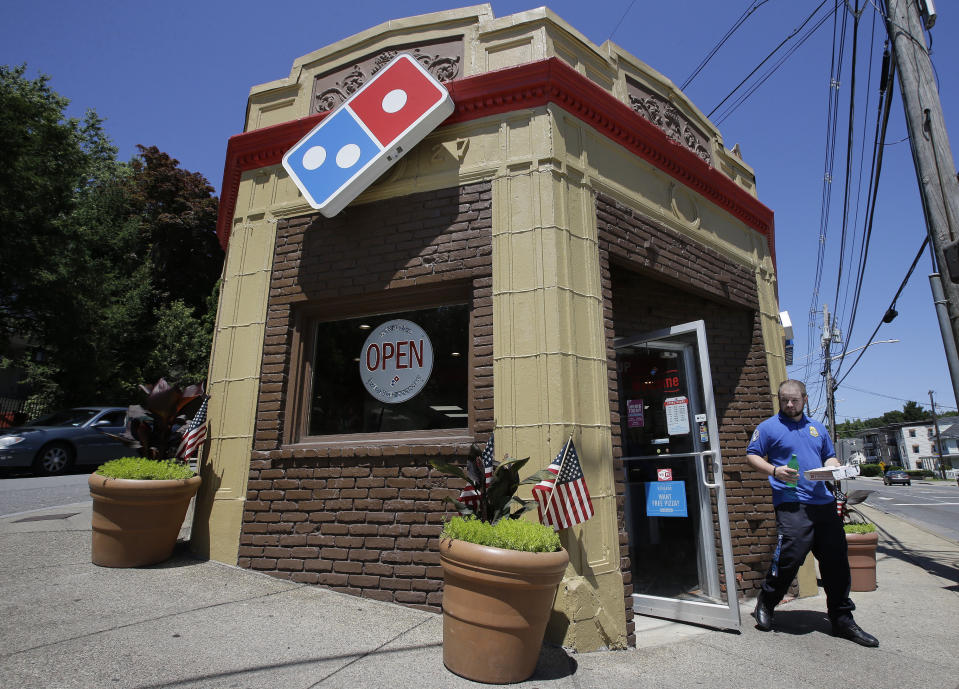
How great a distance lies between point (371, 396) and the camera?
479cm

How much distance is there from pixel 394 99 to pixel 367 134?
16.7 inches

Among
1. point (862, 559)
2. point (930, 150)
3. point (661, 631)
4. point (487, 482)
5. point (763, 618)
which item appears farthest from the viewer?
point (862, 559)

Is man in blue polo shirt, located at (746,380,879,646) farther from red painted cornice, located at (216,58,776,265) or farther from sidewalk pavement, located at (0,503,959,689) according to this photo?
red painted cornice, located at (216,58,776,265)

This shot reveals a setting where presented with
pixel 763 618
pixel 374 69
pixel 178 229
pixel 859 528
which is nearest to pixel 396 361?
pixel 374 69

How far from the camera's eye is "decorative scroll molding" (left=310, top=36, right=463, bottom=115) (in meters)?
5.29

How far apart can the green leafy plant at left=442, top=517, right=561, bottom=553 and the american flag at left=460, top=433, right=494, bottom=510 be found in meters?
0.25

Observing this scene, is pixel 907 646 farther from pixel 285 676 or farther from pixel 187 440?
pixel 187 440

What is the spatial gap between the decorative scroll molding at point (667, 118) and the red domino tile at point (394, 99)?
230 centimetres

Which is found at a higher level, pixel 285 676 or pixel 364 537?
pixel 364 537

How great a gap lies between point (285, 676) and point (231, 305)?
3688 millimetres

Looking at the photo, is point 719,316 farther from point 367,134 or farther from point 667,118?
point 367,134

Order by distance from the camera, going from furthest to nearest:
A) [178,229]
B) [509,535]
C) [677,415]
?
1. [178,229]
2. [677,415]
3. [509,535]

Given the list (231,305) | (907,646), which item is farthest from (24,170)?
(907,646)

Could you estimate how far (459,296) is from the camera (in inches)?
187
